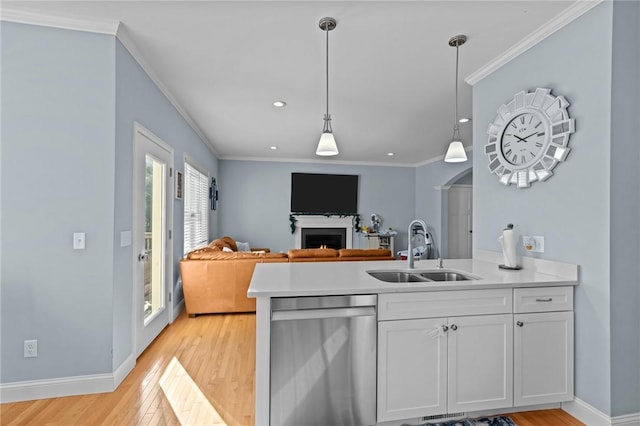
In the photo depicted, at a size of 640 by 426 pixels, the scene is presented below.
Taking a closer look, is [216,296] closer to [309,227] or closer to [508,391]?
[508,391]

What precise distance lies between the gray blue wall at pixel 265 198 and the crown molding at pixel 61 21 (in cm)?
503

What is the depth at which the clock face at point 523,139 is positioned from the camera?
2297mm

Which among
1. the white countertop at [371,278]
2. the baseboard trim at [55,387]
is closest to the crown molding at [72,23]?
the white countertop at [371,278]

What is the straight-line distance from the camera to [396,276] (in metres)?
2.39

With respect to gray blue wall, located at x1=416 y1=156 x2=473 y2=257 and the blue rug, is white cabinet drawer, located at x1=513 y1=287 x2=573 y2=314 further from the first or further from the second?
gray blue wall, located at x1=416 y1=156 x2=473 y2=257

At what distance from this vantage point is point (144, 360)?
2.81 meters

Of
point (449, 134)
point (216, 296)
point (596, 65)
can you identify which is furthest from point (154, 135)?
point (449, 134)

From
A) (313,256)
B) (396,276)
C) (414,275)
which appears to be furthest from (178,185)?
(414,275)

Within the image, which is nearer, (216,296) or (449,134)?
(216,296)

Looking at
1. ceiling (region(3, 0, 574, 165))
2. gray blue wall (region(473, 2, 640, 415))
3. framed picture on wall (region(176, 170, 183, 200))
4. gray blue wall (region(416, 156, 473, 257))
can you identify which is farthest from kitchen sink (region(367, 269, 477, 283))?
gray blue wall (region(416, 156, 473, 257))

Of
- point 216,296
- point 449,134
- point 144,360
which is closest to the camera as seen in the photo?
point 144,360

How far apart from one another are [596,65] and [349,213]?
5978 millimetres

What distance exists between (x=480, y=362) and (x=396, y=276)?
738 mm

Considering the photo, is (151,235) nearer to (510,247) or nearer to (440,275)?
(440,275)
